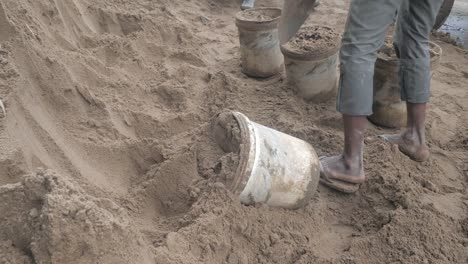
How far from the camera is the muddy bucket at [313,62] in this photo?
3.31 metres

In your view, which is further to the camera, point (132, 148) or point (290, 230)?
point (132, 148)

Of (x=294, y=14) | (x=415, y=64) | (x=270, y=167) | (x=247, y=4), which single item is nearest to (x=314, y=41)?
(x=294, y=14)

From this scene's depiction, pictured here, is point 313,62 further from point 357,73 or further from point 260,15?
point 357,73

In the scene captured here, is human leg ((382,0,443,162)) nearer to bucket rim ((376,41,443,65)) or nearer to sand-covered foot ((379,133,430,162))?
sand-covered foot ((379,133,430,162))

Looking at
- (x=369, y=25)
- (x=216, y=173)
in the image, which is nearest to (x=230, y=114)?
(x=216, y=173)

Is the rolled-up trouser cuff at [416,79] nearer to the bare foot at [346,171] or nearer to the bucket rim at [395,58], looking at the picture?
the bucket rim at [395,58]

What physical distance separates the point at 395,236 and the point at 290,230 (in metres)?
0.50

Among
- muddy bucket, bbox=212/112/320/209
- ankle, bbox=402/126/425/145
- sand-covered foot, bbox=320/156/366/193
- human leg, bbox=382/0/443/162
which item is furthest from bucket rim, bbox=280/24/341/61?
muddy bucket, bbox=212/112/320/209

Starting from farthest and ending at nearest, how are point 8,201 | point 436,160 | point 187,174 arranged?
point 436,160, point 187,174, point 8,201

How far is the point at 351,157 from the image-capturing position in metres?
2.53

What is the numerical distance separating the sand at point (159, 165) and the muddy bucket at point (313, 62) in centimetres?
11

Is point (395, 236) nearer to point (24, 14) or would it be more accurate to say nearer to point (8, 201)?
point (8, 201)

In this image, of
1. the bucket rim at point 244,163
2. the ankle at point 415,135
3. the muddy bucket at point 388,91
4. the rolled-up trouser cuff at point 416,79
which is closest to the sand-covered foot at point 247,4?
the muddy bucket at point 388,91

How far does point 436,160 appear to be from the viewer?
289 cm
